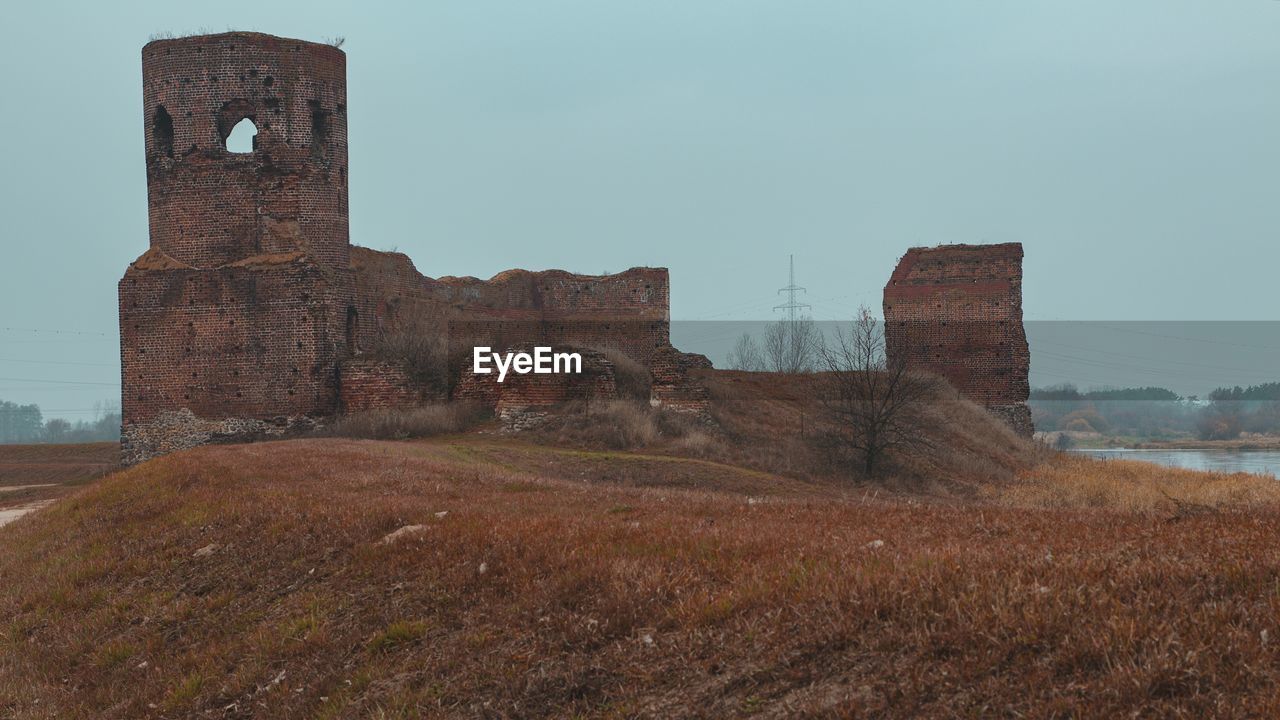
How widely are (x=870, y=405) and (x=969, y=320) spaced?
13.1 meters

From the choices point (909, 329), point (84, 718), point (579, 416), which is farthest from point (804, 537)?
point (909, 329)

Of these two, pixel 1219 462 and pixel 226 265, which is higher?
pixel 226 265

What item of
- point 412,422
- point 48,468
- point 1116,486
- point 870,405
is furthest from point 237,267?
point 1116,486

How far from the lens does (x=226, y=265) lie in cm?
2647

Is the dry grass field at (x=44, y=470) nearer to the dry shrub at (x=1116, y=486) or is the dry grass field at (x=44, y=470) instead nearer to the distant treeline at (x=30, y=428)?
the dry shrub at (x=1116, y=486)

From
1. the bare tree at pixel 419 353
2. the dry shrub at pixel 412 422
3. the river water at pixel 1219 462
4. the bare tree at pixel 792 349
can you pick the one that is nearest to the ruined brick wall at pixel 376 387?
the bare tree at pixel 419 353

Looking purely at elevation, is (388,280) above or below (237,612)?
above

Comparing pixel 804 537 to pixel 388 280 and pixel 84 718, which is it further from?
pixel 388 280

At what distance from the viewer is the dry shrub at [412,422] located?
76.4 feet

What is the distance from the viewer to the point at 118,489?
47.4 feet

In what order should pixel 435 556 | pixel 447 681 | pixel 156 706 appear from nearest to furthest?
1. pixel 447 681
2. pixel 156 706
3. pixel 435 556

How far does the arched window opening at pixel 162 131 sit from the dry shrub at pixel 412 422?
8008 mm

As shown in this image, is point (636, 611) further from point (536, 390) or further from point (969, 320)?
Answer: point (969, 320)

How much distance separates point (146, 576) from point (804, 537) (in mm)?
5954
